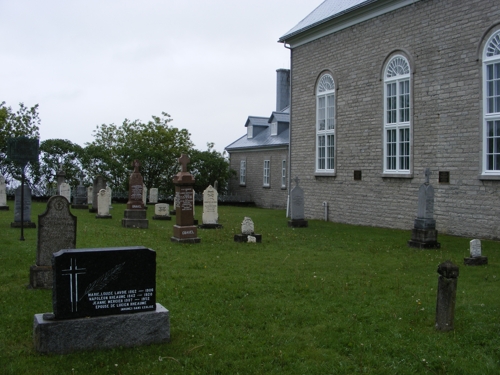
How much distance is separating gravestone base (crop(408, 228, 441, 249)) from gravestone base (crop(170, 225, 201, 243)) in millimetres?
5828

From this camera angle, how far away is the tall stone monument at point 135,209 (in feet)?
60.3

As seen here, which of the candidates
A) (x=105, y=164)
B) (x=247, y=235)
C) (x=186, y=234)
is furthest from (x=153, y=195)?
(x=247, y=235)

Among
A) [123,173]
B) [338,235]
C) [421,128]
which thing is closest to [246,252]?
[338,235]

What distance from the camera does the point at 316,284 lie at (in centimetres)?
888

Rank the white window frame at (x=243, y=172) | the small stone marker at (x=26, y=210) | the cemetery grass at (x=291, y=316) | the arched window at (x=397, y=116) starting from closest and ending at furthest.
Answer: the cemetery grass at (x=291, y=316), the small stone marker at (x=26, y=210), the arched window at (x=397, y=116), the white window frame at (x=243, y=172)

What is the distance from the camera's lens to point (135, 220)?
18344 millimetres

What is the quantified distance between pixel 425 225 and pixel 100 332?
33.7 feet

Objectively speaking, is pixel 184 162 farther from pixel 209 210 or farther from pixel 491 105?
pixel 491 105

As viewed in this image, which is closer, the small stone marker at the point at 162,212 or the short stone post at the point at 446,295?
the short stone post at the point at 446,295

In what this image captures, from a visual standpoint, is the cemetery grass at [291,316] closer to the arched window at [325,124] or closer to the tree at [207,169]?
the arched window at [325,124]

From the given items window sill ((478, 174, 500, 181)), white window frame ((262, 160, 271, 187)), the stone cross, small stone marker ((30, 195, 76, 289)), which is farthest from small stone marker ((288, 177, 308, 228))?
white window frame ((262, 160, 271, 187))

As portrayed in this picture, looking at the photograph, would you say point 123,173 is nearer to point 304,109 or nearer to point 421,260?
point 304,109

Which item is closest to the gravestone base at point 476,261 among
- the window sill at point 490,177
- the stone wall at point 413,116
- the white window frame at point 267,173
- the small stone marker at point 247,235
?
the stone wall at point 413,116

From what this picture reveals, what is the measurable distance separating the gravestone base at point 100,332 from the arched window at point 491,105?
12.8 meters
